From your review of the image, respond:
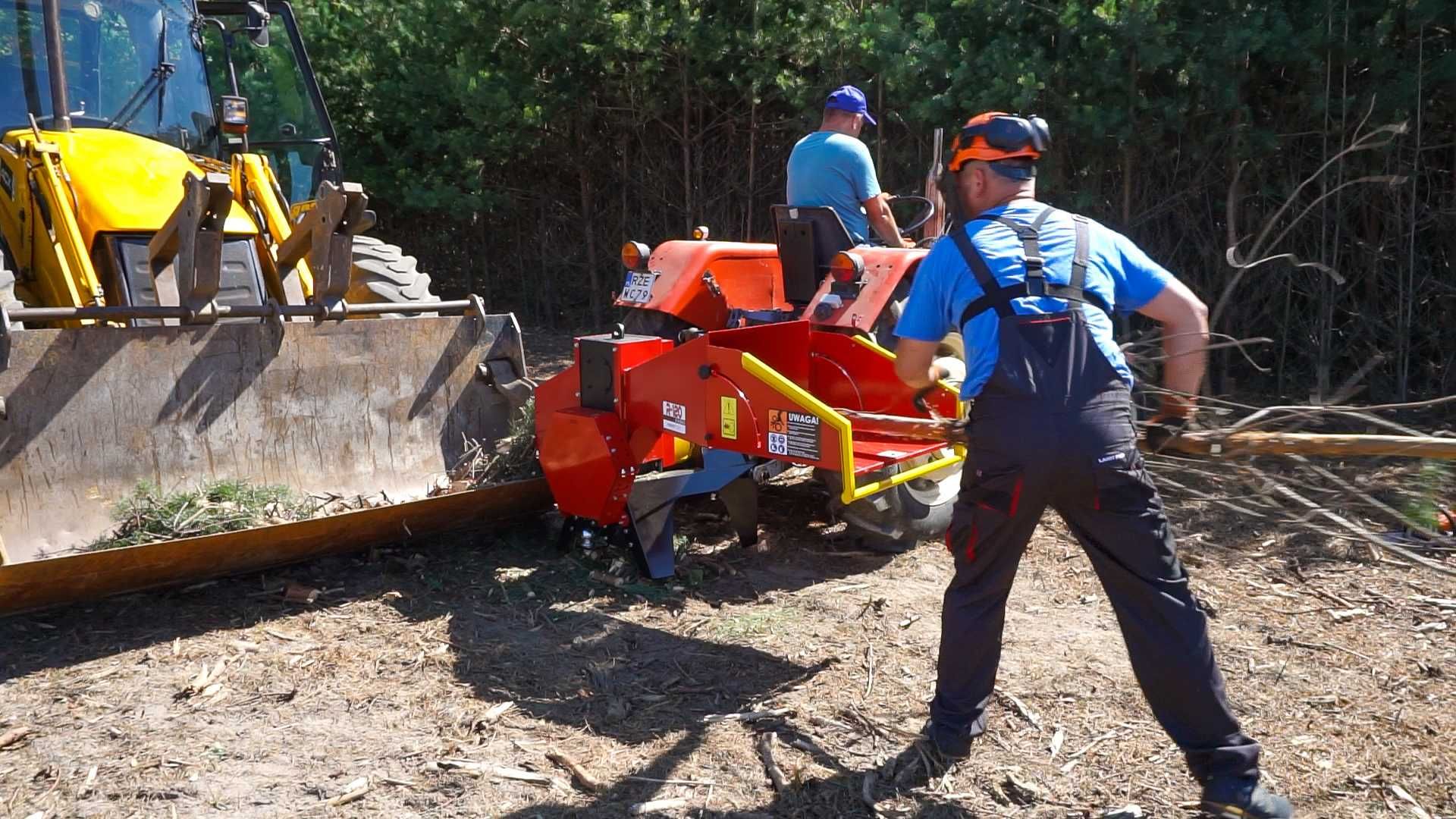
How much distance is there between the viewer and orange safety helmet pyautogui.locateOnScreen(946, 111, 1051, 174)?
3.30 m

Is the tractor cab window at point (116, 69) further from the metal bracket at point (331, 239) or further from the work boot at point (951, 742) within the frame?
the work boot at point (951, 742)

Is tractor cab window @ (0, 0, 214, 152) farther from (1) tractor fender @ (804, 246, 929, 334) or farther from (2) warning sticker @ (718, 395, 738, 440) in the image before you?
(2) warning sticker @ (718, 395, 738, 440)

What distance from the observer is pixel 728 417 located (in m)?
4.50

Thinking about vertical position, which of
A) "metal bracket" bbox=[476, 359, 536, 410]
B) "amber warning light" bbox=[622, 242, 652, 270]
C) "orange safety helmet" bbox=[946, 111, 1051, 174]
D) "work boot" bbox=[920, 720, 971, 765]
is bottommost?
"work boot" bbox=[920, 720, 971, 765]

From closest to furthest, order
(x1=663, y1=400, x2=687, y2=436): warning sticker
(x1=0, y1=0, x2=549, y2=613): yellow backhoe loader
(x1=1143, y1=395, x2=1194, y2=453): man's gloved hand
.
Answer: (x1=1143, y1=395, x2=1194, y2=453): man's gloved hand, (x1=0, y1=0, x2=549, y2=613): yellow backhoe loader, (x1=663, y1=400, x2=687, y2=436): warning sticker

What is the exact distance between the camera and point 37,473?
4.48m

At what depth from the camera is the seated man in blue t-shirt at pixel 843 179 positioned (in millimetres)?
5957

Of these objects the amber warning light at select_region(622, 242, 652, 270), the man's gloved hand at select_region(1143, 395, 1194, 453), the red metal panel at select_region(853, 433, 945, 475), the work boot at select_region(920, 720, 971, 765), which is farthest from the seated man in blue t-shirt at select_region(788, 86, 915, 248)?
the work boot at select_region(920, 720, 971, 765)

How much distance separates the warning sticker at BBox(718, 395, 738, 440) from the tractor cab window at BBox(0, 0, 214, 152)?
3577 millimetres

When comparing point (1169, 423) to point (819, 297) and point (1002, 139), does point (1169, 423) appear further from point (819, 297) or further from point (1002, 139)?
point (819, 297)

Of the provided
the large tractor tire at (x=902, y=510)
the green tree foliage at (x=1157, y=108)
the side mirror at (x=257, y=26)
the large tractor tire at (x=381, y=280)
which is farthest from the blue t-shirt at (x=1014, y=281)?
the side mirror at (x=257, y=26)

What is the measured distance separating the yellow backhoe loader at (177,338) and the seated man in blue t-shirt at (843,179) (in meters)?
1.61

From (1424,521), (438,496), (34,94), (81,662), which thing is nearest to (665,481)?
(438,496)

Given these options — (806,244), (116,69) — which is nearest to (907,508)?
(806,244)
